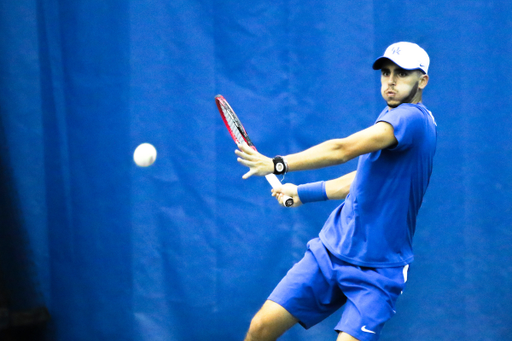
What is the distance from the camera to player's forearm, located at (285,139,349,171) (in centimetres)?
226

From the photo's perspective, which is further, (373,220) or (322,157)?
(373,220)

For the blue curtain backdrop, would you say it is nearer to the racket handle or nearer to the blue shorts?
the racket handle

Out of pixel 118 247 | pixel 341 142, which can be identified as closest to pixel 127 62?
pixel 118 247

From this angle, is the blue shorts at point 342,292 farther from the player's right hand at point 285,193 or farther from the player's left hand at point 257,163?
the player's left hand at point 257,163

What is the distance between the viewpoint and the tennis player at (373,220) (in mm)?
2289

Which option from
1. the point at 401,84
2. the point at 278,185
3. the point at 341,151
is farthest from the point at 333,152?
the point at 278,185

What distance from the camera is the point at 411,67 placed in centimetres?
245

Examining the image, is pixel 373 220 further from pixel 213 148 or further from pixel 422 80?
pixel 213 148

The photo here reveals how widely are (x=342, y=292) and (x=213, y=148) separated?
140cm

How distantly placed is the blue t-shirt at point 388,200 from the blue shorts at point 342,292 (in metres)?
0.05

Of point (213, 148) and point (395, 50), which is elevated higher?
point (395, 50)

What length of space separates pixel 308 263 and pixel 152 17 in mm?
1903

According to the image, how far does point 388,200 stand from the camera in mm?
2484

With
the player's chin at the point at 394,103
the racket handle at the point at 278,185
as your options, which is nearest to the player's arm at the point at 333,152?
the player's chin at the point at 394,103
